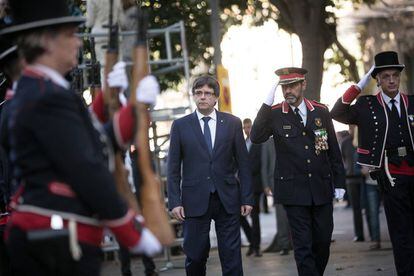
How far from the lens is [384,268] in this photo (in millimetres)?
12992

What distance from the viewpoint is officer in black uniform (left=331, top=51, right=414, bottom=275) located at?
10148 mm

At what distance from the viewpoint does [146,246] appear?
16.3ft

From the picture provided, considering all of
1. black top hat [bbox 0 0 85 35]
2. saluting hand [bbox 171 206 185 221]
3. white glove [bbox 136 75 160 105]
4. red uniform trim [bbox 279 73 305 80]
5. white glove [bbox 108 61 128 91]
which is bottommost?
saluting hand [bbox 171 206 185 221]

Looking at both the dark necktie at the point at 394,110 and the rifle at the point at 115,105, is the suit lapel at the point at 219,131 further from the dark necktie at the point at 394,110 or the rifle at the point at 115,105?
the rifle at the point at 115,105

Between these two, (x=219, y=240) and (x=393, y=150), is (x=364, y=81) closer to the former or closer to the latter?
(x=393, y=150)

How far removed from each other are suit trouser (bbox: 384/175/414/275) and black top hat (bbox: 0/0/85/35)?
18.1 feet

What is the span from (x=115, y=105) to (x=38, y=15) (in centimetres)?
79

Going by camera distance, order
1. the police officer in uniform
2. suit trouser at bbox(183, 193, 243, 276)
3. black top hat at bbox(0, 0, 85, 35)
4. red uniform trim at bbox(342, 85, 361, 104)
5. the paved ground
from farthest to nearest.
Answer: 1. the paved ground
2. red uniform trim at bbox(342, 85, 361, 104)
3. suit trouser at bbox(183, 193, 243, 276)
4. black top hat at bbox(0, 0, 85, 35)
5. the police officer in uniform

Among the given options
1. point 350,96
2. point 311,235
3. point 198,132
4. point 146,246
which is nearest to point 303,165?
point 311,235

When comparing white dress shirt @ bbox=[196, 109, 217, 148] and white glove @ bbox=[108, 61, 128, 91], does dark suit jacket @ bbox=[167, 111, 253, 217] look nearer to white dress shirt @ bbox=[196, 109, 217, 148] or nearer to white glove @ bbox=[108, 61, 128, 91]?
white dress shirt @ bbox=[196, 109, 217, 148]

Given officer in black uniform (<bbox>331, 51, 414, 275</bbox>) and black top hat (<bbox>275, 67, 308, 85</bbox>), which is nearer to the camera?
officer in black uniform (<bbox>331, 51, 414, 275</bbox>)

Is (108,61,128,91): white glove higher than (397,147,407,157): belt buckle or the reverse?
higher

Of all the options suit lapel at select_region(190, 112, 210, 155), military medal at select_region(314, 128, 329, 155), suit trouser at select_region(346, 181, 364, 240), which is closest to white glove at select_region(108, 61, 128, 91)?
suit lapel at select_region(190, 112, 210, 155)

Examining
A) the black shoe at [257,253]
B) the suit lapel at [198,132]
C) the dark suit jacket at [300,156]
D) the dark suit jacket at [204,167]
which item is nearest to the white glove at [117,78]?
the dark suit jacket at [204,167]
